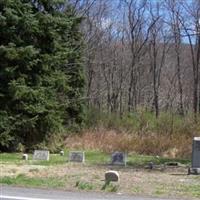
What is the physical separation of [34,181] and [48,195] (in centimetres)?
242

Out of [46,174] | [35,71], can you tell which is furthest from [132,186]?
[35,71]

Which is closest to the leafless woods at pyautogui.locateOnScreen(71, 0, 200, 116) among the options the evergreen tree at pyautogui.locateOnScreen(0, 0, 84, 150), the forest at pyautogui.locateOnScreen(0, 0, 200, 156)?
the forest at pyautogui.locateOnScreen(0, 0, 200, 156)

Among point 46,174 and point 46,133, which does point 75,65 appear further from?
point 46,174

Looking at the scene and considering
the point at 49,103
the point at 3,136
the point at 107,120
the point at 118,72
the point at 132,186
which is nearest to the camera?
the point at 132,186

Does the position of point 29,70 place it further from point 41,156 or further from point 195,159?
point 195,159

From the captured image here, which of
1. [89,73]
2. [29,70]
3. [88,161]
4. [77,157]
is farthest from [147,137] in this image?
[89,73]

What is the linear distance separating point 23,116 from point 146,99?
39.5 metres

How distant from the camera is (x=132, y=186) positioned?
12.3 meters

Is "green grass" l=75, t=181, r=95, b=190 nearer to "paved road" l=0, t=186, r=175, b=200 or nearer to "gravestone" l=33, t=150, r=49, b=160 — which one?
"paved road" l=0, t=186, r=175, b=200

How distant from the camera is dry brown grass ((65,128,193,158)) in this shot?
26.6 m

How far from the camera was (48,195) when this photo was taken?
34.7 ft

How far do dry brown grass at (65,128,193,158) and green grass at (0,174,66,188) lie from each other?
13.1 m

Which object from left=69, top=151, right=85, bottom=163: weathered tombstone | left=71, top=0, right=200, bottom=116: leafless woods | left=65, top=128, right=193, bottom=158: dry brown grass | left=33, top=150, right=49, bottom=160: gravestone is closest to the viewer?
left=69, top=151, right=85, bottom=163: weathered tombstone

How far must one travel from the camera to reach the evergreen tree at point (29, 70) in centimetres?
2375
